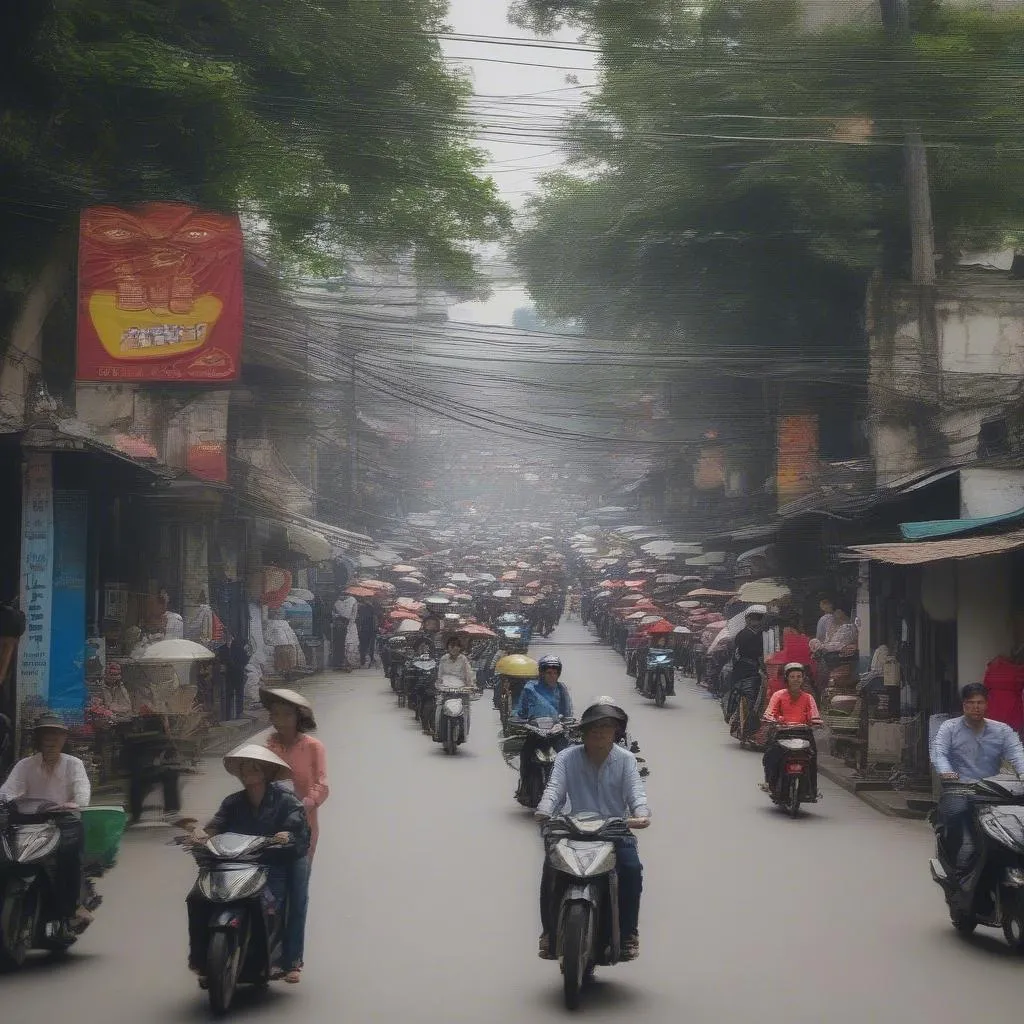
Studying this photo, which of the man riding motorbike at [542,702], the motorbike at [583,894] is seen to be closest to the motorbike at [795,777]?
the man riding motorbike at [542,702]

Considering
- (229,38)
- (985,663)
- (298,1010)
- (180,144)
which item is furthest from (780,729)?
(229,38)

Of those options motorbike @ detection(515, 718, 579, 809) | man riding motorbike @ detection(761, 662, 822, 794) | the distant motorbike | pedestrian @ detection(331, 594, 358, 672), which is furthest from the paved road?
pedestrian @ detection(331, 594, 358, 672)

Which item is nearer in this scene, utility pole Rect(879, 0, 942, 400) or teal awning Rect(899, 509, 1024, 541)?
teal awning Rect(899, 509, 1024, 541)

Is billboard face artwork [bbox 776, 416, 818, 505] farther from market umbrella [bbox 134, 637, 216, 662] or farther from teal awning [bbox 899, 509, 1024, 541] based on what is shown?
market umbrella [bbox 134, 637, 216, 662]

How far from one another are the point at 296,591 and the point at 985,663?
2161 centimetres

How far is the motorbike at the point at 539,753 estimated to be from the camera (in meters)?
14.3

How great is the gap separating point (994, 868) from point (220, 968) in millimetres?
4301

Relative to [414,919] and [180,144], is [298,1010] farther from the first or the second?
[180,144]

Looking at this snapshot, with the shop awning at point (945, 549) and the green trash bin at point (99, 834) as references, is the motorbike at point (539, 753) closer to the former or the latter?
the shop awning at point (945, 549)

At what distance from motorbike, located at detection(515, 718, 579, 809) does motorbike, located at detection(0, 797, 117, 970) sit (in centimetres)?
640

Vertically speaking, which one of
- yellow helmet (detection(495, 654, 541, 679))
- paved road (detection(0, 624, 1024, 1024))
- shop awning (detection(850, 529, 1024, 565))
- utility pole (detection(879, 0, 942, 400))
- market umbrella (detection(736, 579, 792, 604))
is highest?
utility pole (detection(879, 0, 942, 400))

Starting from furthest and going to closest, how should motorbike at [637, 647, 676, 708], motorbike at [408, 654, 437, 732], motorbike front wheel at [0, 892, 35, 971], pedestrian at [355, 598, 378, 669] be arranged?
pedestrian at [355, 598, 378, 669] < motorbike at [637, 647, 676, 708] < motorbike at [408, 654, 437, 732] < motorbike front wheel at [0, 892, 35, 971]

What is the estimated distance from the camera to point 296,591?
34.9m

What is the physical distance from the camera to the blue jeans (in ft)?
24.6
